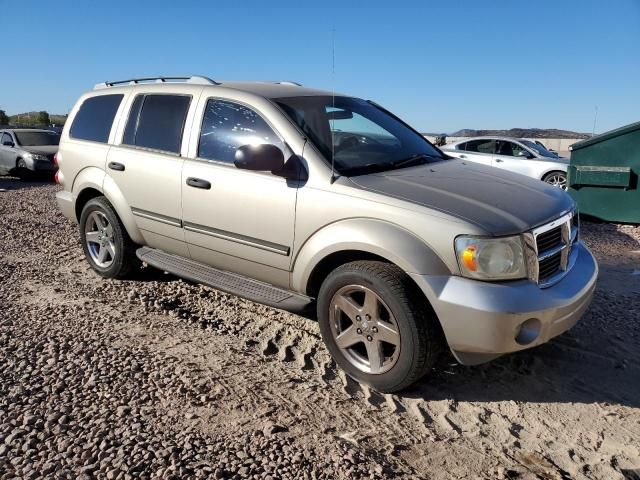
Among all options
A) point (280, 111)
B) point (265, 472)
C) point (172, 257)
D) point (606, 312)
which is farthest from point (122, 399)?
point (606, 312)

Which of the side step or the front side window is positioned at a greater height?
the front side window

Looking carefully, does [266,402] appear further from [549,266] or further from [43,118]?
[43,118]

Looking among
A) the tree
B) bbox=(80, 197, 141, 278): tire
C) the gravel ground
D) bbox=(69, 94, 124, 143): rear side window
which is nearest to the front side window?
the gravel ground

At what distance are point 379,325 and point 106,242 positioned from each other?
3.19 m

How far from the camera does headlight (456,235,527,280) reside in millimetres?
2873

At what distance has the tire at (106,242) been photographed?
494cm

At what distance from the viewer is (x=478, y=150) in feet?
42.2

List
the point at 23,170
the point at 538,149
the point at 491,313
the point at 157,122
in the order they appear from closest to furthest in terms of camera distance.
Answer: the point at 491,313 → the point at 157,122 → the point at 538,149 → the point at 23,170

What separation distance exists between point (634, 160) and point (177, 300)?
7.18 meters

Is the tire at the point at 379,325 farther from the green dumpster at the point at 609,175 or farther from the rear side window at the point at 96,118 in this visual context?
the green dumpster at the point at 609,175

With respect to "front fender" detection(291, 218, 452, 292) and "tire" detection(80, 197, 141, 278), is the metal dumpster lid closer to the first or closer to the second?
"front fender" detection(291, 218, 452, 292)

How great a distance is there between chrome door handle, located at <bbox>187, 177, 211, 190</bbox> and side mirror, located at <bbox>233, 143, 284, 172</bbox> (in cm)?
57

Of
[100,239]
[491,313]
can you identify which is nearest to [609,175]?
Answer: [491,313]

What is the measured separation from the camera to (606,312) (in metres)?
4.53
